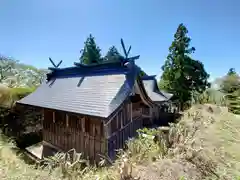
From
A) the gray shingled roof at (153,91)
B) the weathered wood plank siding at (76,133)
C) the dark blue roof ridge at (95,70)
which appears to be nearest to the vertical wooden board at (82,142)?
the weathered wood plank siding at (76,133)

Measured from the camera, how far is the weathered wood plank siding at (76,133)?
6805mm

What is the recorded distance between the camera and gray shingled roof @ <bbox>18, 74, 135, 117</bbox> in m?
6.41

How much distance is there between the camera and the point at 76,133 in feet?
25.0

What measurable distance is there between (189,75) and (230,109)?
879 centimetres

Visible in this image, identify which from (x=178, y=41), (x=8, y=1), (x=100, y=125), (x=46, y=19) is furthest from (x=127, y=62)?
(x=178, y=41)

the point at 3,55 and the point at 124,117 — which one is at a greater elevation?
the point at 3,55

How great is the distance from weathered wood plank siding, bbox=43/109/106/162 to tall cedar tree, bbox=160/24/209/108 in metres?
15.3

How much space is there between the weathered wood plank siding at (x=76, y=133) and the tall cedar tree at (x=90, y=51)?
720 inches

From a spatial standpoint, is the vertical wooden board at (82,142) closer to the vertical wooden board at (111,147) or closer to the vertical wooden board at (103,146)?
the vertical wooden board at (103,146)

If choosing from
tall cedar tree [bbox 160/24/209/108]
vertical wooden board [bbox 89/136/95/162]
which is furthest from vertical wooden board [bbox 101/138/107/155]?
tall cedar tree [bbox 160/24/209/108]

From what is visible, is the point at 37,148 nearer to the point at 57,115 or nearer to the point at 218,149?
the point at 57,115

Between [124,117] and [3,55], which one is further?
[3,55]

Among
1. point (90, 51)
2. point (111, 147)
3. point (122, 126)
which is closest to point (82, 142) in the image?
point (111, 147)

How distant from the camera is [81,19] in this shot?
1098cm
